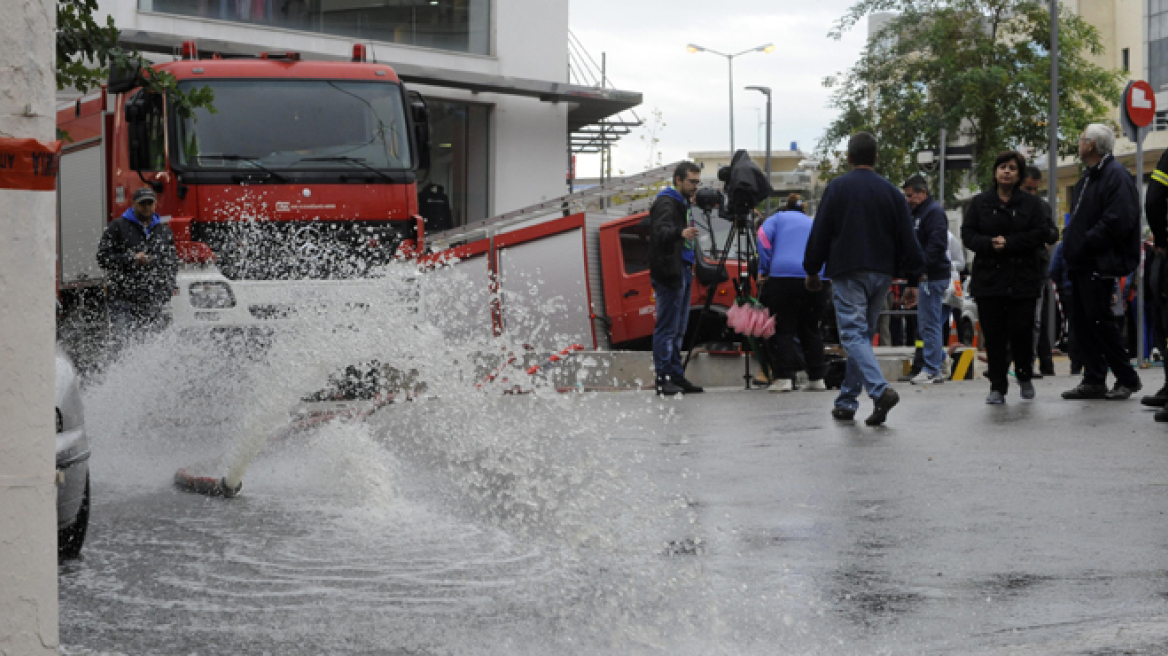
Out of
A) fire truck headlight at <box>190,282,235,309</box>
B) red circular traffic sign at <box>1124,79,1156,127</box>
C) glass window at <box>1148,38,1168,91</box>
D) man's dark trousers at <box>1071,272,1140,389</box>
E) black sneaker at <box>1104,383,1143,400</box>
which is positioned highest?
glass window at <box>1148,38,1168,91</box>

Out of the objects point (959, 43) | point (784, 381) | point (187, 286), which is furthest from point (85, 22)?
point (959, 43)

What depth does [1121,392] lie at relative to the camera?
35.0 ft

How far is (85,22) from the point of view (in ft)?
24.4

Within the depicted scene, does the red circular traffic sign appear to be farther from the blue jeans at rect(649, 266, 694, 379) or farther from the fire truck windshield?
the fire truck windshield

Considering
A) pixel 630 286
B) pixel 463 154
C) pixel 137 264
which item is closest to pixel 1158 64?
pixel 463 154

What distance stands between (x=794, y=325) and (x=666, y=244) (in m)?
1.44

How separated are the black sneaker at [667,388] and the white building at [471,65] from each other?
12.6m

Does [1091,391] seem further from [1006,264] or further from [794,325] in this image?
[794,325]

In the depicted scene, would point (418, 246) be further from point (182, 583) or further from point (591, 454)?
point (182, 583)

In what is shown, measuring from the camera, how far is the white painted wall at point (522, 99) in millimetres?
27047

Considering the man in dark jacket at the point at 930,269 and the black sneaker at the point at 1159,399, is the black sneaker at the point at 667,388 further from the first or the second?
the black sneaker at the point at 1159,399

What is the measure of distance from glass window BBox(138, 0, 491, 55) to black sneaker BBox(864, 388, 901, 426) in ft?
59.2

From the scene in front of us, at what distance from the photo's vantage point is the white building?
2517 centimetres

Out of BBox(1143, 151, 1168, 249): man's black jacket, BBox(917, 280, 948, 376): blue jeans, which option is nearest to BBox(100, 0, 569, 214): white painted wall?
BBox(917, 280, 948, 376): blue jeans
